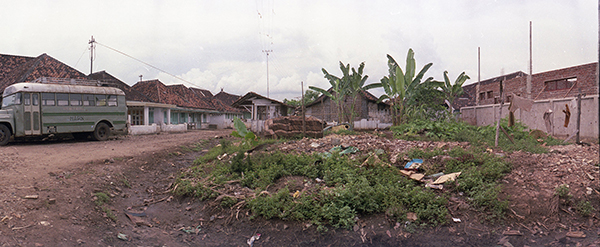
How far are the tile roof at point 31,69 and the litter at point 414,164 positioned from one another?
1939 cm

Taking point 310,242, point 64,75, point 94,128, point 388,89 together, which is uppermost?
point 64,75

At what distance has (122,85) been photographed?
22688 mm

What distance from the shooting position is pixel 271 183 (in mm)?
6012

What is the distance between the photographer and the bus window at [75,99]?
12289 millimetres

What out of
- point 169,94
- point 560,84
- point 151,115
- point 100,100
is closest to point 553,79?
point 560,84

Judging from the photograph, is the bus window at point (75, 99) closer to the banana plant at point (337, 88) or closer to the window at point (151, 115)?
the window at point (151, 115)

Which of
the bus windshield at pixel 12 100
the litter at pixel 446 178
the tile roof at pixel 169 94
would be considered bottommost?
the litter at pixel 446 178

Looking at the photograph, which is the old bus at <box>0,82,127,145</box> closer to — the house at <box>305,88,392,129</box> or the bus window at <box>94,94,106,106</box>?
the bus window at <box>94,94,106,106</box>

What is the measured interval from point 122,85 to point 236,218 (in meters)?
22.2

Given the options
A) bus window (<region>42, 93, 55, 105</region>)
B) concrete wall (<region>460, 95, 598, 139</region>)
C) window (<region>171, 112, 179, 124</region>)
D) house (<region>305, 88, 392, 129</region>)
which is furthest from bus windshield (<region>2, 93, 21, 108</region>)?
concrete wall (<region>460, 95, 598, 139</region>)

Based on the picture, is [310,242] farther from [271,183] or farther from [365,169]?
[365,169]

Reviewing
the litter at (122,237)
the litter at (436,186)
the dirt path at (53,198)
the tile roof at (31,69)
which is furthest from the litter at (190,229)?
the tile roof at (31,69)

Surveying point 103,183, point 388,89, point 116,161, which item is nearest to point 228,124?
point 388,89

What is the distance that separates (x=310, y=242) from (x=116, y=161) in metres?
6.57
